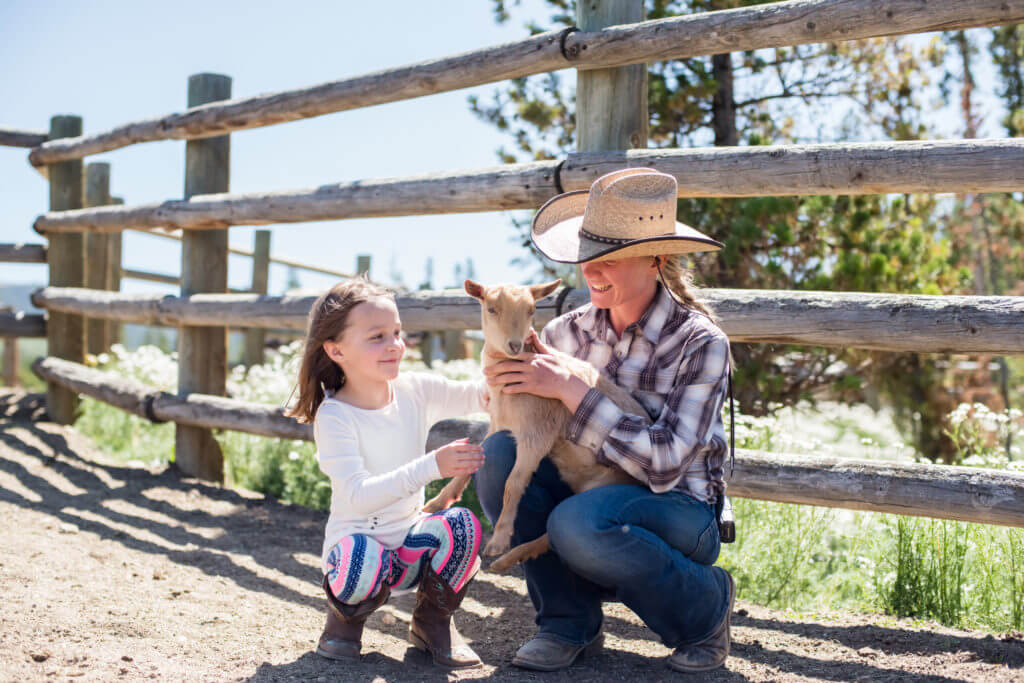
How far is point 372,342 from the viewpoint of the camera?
2920mm

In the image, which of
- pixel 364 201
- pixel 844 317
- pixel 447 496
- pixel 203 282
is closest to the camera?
pixel 447 496

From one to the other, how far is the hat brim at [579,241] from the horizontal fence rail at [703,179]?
88 centimetres

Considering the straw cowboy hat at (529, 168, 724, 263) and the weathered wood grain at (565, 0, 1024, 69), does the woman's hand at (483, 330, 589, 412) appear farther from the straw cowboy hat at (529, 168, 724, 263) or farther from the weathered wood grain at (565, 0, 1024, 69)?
the weathered wood grain at (565, 0, 1024, 69)

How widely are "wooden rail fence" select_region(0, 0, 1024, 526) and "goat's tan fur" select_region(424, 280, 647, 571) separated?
0.99 meters

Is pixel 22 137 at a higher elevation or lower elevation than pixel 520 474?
higher

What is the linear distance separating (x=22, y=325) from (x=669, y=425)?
279 inches

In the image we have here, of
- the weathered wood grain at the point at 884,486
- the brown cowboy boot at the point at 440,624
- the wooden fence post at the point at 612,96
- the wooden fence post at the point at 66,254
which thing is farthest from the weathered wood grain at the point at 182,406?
the weathered wood grain at the point at 884,486

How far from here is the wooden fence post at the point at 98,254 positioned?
9.10 m

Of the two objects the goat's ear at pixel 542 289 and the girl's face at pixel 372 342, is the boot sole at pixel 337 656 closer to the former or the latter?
the girl's face at pixel 372 342

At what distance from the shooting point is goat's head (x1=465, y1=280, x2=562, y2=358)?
2.80m

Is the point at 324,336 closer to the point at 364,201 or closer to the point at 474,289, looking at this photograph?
the point at 474,289

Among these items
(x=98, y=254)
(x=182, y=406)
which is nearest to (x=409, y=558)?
(x=182, y=406)

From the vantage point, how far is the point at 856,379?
7.07 metres

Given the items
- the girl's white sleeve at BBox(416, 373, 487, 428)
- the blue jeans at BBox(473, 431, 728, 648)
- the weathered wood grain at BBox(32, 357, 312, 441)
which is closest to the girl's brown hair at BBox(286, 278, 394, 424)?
the girl's white sleeve at BBox(416, 373, 487, 428)
